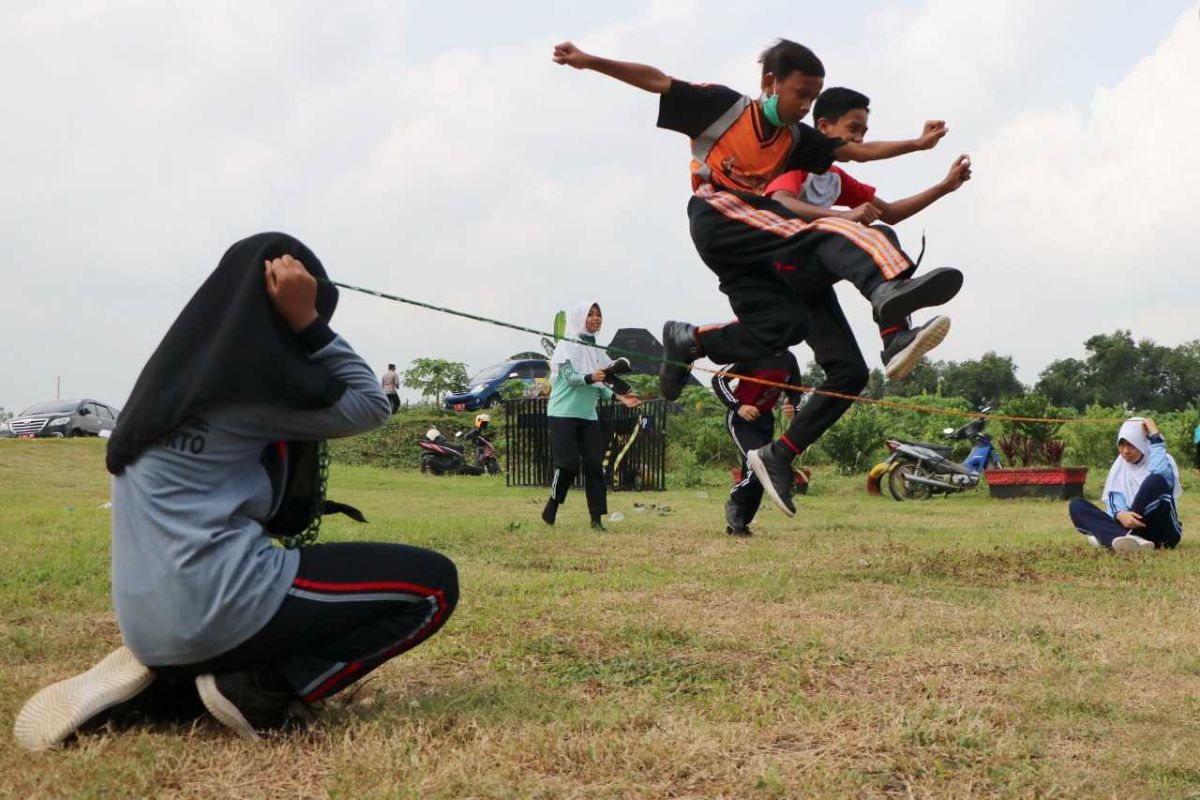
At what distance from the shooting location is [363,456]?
24125mm

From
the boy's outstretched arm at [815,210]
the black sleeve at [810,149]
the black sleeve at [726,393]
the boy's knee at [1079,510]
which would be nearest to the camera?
the boy's outstretched arm at [815,210]

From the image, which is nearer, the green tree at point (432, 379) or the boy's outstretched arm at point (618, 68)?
the boy's outstretched arm at point (618, 68)

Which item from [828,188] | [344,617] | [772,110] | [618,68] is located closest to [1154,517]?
[828,188]

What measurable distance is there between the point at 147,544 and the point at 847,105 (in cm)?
434

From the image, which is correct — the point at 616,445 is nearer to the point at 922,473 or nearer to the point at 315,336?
the point at 922,473

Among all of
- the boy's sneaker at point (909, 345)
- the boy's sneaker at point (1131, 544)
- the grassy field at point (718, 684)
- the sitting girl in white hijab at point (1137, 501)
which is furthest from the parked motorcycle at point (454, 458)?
the boy's sneaker at point (909, 345)

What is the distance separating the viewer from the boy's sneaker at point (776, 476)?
20.7ft

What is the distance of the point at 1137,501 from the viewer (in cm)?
794

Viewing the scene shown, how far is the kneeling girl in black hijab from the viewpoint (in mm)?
2898

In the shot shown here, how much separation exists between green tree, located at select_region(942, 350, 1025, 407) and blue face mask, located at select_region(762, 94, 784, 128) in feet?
83.3

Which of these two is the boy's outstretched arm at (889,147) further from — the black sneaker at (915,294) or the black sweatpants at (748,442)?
the black sweatpants at (748,442)

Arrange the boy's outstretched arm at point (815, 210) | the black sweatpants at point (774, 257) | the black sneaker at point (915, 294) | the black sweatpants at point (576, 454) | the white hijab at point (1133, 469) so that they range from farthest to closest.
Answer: the black sweatpants at point (576, 454)
the white hijab at point (1133, 469)
the boy's outstretched arm at point (815, 210)
the black sweatpants at point (774, 257)
the black sneaker at point (915, 294)

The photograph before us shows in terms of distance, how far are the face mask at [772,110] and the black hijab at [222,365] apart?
3058 mm

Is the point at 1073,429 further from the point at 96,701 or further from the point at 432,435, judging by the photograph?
the point at 96,701
